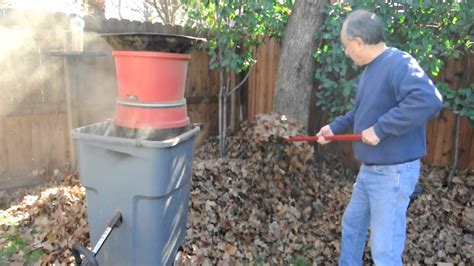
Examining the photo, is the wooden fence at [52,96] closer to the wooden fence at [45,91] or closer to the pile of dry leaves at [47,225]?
the wooden fence at [45,91]

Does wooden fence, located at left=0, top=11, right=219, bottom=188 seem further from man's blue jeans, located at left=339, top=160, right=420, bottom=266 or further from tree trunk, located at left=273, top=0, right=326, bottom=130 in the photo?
man's blue jeans, located at left=339, top=160, right=420, bottom=266

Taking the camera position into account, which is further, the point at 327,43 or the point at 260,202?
the point at 327,43

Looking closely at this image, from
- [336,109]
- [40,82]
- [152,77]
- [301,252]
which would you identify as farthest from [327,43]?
[40,82]

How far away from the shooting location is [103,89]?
4637 mm

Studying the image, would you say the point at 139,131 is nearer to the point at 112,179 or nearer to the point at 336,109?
the point at 112,179

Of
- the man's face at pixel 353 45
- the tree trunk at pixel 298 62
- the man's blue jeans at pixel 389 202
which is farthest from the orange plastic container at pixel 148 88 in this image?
the tree trunk at pixel 298 62

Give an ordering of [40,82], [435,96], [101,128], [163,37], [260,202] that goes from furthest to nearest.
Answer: [40,82] < [260,202] < [101,128] < [163,37] < [435,96]

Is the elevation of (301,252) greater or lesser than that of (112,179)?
lesser

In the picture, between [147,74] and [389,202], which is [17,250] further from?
[389,202]

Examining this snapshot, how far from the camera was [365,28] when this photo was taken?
2.16 m

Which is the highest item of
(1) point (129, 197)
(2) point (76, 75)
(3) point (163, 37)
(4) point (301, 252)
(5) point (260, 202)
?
(3) point (163, 37)

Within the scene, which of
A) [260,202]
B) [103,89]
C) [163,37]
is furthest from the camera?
[103,89]

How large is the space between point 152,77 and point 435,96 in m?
1.58

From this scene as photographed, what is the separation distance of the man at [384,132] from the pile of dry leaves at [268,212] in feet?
3.56
